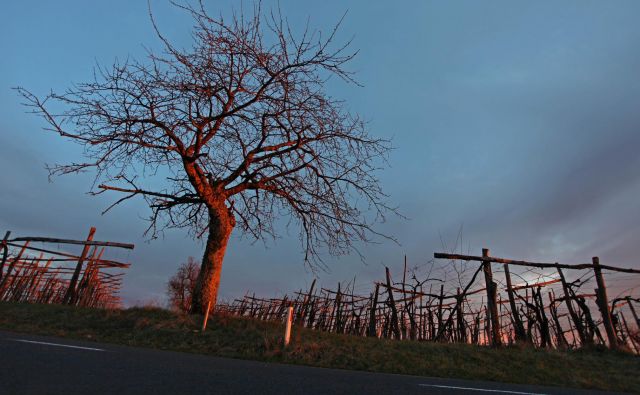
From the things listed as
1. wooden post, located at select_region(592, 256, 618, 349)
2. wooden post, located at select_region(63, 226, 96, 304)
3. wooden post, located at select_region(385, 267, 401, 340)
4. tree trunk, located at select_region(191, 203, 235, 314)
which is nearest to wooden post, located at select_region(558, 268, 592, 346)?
wooden post, located at select_region(592, 256, 618, 349)

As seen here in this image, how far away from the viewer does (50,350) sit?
593 centimetres

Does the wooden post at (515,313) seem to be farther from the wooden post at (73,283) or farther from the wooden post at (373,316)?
the wooden post at (73,283)

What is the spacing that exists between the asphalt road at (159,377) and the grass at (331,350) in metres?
1.75

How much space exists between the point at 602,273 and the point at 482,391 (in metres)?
10.1

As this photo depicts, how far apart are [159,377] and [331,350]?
476cm

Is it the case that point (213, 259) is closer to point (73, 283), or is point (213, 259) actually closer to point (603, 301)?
point (73, 283)

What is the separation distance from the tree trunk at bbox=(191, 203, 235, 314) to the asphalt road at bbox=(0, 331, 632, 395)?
487 centimetres

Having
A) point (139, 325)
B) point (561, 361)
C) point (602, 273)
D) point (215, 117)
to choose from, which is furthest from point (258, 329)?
point (602, 273)

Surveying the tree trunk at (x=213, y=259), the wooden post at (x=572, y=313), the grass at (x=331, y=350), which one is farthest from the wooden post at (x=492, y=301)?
the tree trunk at (x=213, y=259)

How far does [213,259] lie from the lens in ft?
38.5

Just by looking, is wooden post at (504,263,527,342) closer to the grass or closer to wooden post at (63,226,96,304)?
the grass

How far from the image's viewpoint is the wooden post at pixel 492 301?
1113cm

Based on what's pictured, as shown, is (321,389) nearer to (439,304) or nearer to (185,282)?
(439,304)

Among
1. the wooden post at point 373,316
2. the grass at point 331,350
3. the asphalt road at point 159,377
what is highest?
the wooden post at point 373,316
